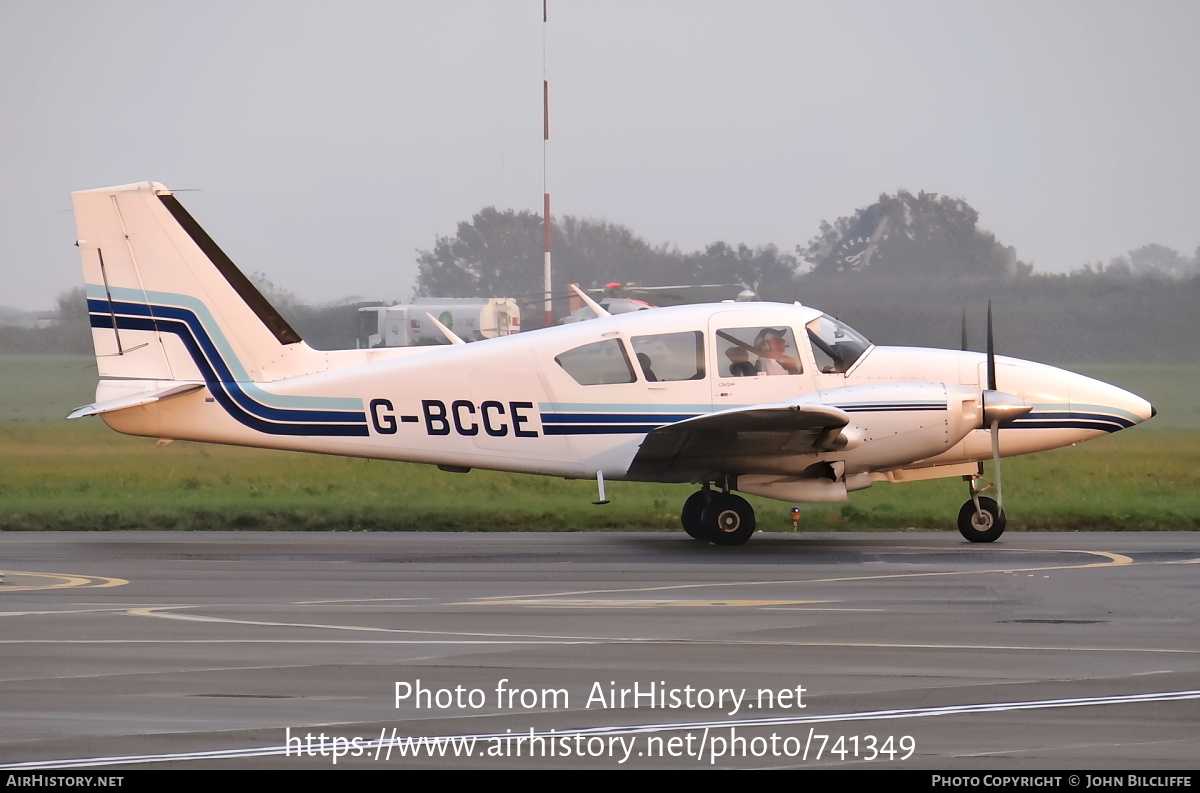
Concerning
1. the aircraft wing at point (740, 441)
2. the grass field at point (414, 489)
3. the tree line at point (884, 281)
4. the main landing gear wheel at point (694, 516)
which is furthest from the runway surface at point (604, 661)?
the tree line at point (884, 281)

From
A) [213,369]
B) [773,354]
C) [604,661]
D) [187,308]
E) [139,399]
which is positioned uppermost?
[187,308]

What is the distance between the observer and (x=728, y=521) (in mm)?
13578

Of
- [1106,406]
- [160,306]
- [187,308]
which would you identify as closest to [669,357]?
[1106,406]

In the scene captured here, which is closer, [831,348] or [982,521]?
[982,521]

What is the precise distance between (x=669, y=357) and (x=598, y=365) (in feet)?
2.35

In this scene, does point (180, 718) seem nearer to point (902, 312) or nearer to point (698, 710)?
point (698, 710)

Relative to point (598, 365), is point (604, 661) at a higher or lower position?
lower

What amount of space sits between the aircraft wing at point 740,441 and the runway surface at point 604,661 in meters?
1.19

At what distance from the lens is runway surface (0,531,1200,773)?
5586mm

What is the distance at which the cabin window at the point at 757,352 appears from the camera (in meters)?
13.7

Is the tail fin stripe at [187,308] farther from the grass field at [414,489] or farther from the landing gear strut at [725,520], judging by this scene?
the landing gear strut at [725,520]

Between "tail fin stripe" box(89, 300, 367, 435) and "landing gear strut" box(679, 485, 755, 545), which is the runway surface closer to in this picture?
"landing gear strut" box(679, 485, 755, 545)

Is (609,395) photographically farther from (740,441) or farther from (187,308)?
(187,308)

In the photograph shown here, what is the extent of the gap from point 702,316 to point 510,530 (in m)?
3.68
